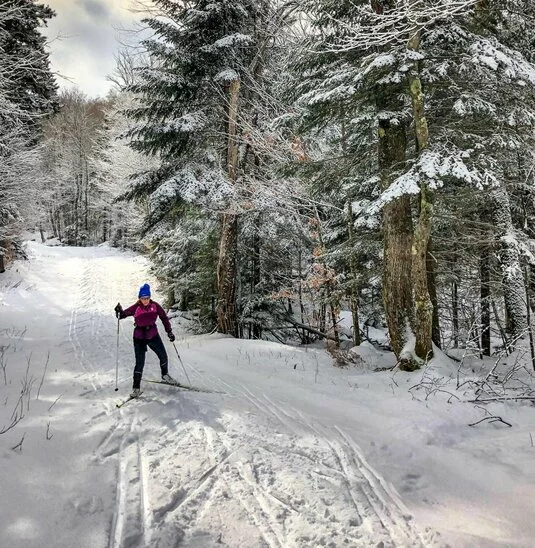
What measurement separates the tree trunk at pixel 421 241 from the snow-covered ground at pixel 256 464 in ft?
2.62

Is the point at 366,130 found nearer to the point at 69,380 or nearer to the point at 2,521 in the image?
the point at 69,380

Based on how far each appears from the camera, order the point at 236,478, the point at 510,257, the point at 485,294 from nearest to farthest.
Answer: the point at 236,478, the point at 510,257, the point at 485,294

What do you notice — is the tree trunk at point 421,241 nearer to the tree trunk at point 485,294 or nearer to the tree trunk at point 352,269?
the tree trunk at point 352,269

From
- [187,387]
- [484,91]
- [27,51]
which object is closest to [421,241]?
[484,91]

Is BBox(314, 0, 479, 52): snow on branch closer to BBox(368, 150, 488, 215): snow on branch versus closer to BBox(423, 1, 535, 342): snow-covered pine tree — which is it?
BBox(423, 1, 535, 342): snow-covered pine tree

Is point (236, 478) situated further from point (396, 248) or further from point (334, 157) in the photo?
point (334, 157)

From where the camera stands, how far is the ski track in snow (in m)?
3.35

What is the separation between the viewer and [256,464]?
174 inches

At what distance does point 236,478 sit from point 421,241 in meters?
5.09

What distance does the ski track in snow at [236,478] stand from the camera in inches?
132

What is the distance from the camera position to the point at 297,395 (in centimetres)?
694

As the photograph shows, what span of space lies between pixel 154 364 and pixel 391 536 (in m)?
6.34

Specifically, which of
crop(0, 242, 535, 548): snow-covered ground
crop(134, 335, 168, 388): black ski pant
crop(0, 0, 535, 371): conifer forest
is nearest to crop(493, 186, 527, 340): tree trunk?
crop(0, 0, 535, 371): conifer forest

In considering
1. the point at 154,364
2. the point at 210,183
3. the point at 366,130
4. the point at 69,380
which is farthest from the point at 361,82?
the point at 69,380
